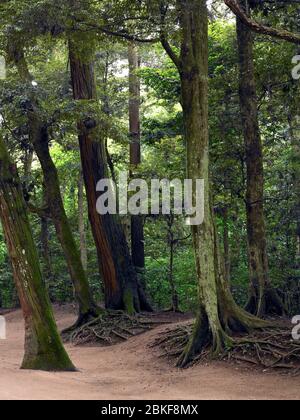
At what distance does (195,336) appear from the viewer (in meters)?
11.2

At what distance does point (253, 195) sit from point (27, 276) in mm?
6501

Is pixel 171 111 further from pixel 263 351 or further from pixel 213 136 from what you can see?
pixel 263 351

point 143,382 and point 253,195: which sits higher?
point 253,195

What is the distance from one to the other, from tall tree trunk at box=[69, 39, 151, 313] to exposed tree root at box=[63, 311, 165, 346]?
698 mm

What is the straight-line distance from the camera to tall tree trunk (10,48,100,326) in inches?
600

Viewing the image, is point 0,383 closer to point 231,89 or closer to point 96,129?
point 96,129

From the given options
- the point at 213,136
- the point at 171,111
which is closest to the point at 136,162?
the point at 171,111

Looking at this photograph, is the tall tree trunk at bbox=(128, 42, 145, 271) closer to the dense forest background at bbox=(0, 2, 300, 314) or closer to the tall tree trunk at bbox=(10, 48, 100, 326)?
the dense forest background at bbox=(0, 2, 300, 314)

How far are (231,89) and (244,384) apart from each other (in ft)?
29.2

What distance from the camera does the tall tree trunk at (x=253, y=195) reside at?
44.9 feet

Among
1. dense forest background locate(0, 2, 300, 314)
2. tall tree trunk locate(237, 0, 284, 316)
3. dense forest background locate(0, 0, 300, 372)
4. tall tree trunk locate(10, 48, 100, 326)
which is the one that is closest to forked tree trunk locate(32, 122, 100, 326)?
tall tree trunk locate(10, 48, 100, 326)

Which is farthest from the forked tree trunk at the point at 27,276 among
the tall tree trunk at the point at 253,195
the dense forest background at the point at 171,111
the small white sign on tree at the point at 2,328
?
the small white sign on tree at the point at 2,328

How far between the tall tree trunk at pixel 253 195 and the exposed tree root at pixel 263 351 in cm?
224

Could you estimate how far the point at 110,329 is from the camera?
636 inches
